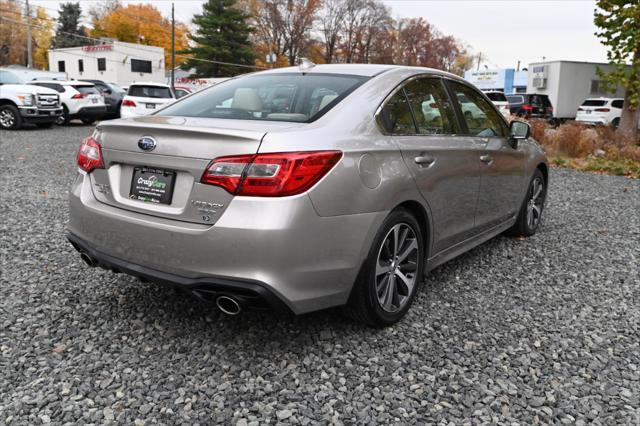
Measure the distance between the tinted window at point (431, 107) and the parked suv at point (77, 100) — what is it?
17756mm

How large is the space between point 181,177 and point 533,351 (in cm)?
214

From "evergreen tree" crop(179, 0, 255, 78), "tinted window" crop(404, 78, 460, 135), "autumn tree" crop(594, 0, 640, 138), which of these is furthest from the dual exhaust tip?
"evergreen tree" crop(179, 0, 255, 78)

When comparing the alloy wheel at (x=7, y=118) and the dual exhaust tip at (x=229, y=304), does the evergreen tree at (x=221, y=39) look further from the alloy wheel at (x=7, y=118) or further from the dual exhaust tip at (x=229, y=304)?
the dual exhaust tip at (x=229, y=304)

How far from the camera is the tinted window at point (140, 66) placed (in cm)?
5153

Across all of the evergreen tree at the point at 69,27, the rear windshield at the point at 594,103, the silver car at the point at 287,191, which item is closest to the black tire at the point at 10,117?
the silver car at the point at 287,191

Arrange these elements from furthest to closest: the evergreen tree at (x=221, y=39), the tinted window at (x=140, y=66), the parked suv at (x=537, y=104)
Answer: the evergreen tree at (x=221, y=39) < the tinted window at (x=140, y=66) < the parked suv at (x=537, y=104)

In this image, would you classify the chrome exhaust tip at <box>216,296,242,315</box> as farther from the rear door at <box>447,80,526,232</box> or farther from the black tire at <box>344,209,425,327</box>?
the rear door at <box>447,80,526,232</box>

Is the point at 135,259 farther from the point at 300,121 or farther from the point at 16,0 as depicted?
the point at 16,0

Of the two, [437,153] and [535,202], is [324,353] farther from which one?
[535,202]

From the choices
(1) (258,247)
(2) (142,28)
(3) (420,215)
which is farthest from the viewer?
(2) (142,28)

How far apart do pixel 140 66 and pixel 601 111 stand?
133ft

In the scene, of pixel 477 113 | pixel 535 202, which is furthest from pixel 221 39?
pixel 477 113

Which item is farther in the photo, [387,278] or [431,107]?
[431,107]

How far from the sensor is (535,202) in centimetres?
576
